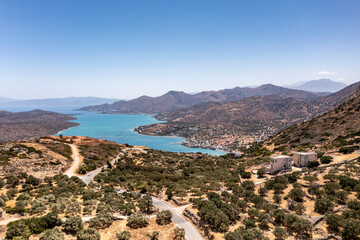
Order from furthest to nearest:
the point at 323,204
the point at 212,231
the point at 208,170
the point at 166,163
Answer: the point at 166,163 → the point at 208,170 → the point at 323,204 → the point at 212,231

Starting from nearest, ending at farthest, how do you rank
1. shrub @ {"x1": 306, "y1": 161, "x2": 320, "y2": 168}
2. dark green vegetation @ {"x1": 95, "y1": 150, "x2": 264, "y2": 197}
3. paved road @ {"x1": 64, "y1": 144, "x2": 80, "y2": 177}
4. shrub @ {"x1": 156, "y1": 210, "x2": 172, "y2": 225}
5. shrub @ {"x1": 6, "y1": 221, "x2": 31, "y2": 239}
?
1. shrub @ {"x1": 6, "y1": 221, "x2": 31, "y2": 239}
2. shrub @ {"x1": 156, "y1": 210, "x2": 172, "y2": 225}
3. dark green vegetation @ {"x1": 95, "y1": 150, "x2": 264, "y2": 197}
4. shrub @ {"x1": 306, "y1": 161, "x2": 320, "y2": 168}
5. paved road @ {"x1": 64, "y1": 144, "x2": 80, "y2": 177}

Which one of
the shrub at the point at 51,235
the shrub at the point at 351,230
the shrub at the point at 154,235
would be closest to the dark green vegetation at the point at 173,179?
the shrub at the point at 154,235

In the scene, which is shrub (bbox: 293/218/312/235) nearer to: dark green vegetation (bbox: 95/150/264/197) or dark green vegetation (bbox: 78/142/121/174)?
dark green vegetation (bbox: 95/150/264/197)

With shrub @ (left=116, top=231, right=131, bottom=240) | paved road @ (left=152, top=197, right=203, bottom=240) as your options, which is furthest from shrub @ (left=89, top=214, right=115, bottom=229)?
paved road @ (left=152, top=197, right=203, bottom=240)

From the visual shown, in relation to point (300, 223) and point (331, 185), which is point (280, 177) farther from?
point (300, 223)

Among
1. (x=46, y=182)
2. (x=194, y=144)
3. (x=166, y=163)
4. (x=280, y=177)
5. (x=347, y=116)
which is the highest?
(x=347, y=116)

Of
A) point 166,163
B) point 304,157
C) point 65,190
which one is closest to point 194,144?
point 166,163

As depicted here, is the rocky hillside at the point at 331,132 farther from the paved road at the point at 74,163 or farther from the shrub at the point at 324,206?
the paved road at the point at 74,163

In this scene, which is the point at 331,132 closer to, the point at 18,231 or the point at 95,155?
the point at 18,231

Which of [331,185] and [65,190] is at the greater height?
[331,185]
